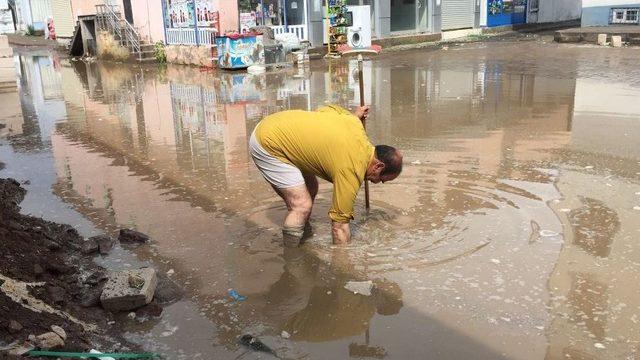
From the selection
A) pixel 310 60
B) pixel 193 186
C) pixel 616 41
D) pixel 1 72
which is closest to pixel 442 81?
pixel 310 60

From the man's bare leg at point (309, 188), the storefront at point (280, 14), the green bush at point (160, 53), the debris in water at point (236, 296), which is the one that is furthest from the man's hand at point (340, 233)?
the green bush at point (160, 53)

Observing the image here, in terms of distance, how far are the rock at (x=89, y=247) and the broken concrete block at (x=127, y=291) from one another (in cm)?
83

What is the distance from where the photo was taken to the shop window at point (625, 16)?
22344 mm

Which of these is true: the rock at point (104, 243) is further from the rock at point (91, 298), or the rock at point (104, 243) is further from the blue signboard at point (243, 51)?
the blue signboard at point (243, 51)

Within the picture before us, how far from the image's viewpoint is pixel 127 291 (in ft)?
12.3

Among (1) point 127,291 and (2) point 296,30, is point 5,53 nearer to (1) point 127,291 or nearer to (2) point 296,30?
(2) point 296,30

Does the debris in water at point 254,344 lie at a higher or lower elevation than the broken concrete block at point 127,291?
lower

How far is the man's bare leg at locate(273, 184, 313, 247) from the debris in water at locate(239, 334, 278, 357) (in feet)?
4.13

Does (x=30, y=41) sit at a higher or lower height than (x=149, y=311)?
higher

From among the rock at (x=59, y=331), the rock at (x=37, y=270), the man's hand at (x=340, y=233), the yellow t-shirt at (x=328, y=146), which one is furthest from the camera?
the man's hand at (x=340, y=233)

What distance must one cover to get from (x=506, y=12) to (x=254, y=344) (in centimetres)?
3072

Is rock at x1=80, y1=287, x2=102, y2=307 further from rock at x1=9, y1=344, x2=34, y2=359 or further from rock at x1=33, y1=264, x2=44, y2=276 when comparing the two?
rock at x1=9, y1=344, x2=34, y2=359

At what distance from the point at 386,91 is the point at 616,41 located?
39.7 ft

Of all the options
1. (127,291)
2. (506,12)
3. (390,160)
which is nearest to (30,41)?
(506,12)
